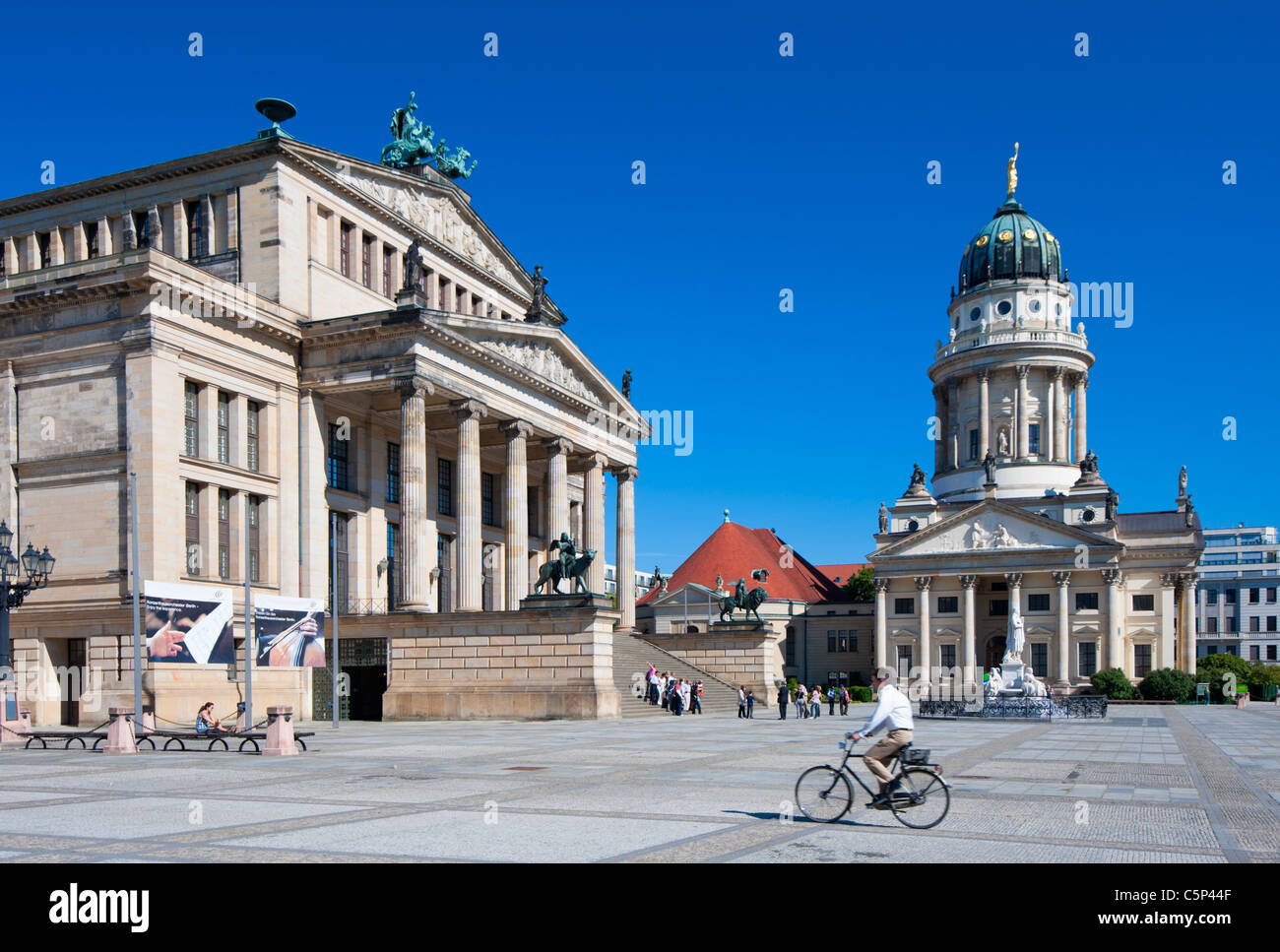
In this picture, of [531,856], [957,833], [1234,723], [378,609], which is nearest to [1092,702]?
[1234,723]

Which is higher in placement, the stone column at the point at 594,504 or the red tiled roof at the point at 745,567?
the stone column at the point at 594,504

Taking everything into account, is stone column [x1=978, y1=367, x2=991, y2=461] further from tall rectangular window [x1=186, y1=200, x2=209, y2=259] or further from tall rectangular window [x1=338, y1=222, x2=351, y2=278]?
tall rectangular window [x1=186, y1=200, x2=209, y2=259]

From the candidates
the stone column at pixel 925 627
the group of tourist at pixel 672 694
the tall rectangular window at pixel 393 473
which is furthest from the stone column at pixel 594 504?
the stone column at pixel 925 627

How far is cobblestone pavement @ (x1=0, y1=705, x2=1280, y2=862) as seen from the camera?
12.3m

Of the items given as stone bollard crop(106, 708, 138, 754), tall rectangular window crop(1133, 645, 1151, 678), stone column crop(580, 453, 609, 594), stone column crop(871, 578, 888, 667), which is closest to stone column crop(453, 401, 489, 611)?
stone column crop(580, 453, 609, 594)

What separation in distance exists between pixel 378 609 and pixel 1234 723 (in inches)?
1433

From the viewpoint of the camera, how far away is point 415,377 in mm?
46562

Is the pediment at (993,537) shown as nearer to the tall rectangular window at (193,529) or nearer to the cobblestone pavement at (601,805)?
Answer: the cobblestone pavement at (601,805)

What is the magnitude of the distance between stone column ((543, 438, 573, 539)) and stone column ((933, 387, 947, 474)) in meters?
69.3

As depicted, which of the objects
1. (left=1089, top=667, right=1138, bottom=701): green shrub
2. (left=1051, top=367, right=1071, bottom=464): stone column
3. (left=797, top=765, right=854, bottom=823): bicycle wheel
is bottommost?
(left=1089, top=667, right=1138, bottom=701): green shrub

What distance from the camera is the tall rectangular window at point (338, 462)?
5056 centimetres

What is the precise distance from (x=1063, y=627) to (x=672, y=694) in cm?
5944

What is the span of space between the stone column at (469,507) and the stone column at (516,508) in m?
3.12
